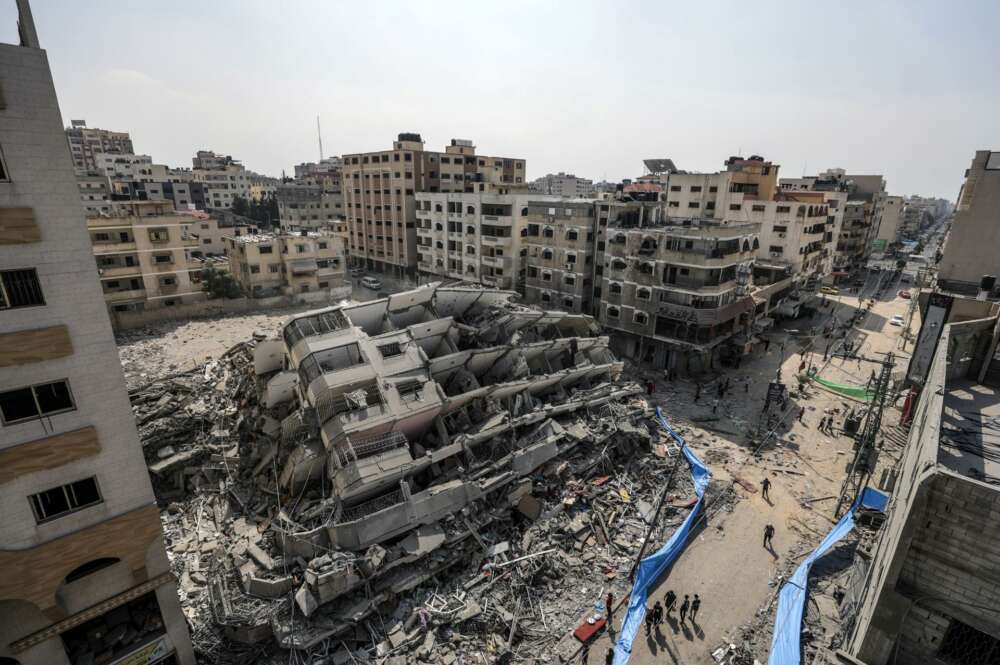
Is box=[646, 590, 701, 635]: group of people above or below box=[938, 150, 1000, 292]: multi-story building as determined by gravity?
below

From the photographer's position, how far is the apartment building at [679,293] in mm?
33250

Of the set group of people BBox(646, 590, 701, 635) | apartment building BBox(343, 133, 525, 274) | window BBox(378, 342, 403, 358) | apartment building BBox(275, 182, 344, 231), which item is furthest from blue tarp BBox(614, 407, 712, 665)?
apartment building BBox(275, 182, 344, 231)

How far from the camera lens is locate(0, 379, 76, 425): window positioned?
35.6 feet

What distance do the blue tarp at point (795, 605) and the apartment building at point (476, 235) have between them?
35633mm

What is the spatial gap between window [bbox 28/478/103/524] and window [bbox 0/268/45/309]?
451 cm

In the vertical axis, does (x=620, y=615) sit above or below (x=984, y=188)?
below

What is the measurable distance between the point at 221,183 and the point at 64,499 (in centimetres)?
10164

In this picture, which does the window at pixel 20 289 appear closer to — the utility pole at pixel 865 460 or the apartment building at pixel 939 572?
the apartment building at pixel 939 572

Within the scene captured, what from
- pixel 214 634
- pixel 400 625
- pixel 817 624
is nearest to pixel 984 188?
pixel 817 624

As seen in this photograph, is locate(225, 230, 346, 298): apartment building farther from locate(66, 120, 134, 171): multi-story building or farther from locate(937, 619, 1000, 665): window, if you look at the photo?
locate(66, 120, 134, 171): multi-story building

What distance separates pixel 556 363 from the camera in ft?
96.4

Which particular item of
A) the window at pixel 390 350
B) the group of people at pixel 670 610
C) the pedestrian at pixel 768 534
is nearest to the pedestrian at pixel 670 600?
the group of people at pixel 670 610

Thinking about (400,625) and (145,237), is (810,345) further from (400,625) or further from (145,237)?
(145,237)

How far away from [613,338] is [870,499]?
21795 mm
